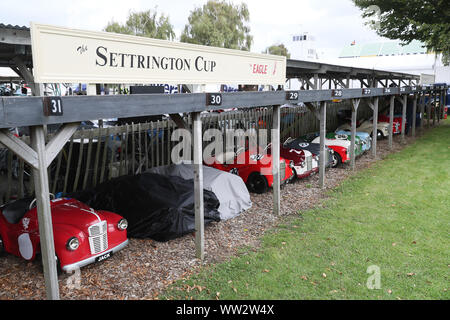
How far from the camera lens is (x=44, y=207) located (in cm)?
375

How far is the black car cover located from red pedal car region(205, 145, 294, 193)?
2571 millimetres

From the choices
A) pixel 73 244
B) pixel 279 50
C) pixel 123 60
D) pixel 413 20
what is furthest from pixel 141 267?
pixel 279 50

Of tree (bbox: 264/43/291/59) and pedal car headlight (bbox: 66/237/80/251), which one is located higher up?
tree (bbox: 264/43/291/59)

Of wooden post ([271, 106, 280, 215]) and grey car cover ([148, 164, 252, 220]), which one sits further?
wooden post ([271, 106, 280, 215])

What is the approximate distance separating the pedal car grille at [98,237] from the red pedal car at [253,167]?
4.60 metres

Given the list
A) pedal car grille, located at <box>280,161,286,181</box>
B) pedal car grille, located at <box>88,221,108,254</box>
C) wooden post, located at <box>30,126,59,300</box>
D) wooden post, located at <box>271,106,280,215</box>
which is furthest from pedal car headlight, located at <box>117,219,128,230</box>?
pedal car grille, located at <box>280,161,286,181</box>

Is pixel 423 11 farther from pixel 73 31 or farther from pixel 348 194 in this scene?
pixel 73 31

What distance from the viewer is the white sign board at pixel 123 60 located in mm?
3641

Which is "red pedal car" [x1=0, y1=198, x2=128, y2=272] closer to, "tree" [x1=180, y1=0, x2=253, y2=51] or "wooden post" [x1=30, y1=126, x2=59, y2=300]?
"wooden post" [x1=30, y1=126, x2=59, y2=300]

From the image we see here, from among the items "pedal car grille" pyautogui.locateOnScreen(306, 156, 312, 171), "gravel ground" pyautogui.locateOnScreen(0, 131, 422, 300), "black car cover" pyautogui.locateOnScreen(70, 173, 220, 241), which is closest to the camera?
"gravel ground" pyautogui.locateOnScreen(0, 131, 422, 300)

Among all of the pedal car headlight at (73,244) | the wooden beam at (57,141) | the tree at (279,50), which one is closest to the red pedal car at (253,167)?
the pedal car headlight at (73,244)

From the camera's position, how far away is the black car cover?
622 cm

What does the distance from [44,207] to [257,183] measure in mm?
6302
